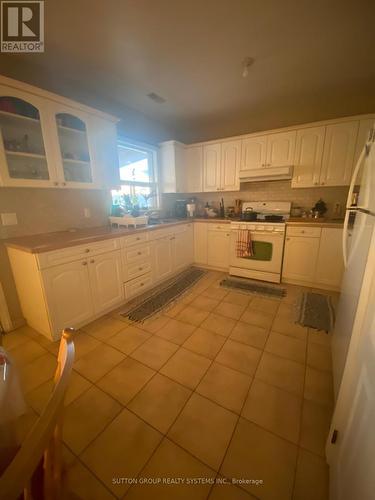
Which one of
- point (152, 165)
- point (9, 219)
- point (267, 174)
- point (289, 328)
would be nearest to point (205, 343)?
point (289, 328)

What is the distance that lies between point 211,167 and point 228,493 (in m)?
3.72

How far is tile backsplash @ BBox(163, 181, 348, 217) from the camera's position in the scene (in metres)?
2.98

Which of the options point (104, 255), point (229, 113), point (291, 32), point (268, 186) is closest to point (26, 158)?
point (104, 255)

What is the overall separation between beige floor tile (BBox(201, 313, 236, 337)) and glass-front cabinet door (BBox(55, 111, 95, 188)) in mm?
1980

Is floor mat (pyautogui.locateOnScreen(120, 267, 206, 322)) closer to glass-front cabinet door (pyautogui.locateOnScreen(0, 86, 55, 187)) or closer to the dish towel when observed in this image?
the dish towel

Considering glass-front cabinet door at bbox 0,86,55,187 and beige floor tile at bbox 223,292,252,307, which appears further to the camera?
beige floor tile at bbox 223,292,252,307

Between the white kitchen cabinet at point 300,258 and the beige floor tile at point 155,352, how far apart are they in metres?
2.05

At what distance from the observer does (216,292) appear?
281cm

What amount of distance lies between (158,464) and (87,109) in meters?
2.95

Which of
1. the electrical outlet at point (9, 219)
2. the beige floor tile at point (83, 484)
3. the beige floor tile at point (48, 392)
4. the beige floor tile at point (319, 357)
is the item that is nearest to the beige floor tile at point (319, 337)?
the beige floor tile at point (319, 357)

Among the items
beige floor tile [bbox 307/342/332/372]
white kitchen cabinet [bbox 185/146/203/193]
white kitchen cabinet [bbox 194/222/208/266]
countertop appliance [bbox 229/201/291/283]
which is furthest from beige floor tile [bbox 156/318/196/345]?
white kitchen cabinet [bbox 185/146/203/193]

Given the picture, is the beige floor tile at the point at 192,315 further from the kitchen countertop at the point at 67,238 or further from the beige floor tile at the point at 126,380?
the kitchen countertop at the point at 67,238

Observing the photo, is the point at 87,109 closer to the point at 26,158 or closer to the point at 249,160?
the point at 26,158

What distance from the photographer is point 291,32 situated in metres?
1.66
